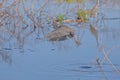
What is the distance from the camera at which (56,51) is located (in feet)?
16.9

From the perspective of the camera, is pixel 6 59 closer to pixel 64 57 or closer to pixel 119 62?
pixel 64 57

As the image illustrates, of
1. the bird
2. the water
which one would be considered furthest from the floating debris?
the water

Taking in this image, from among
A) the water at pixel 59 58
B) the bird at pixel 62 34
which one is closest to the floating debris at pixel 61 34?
the bird at pixel 62 34

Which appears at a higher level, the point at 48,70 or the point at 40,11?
the point at 40,11

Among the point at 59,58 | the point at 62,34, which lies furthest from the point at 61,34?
the point at 59,58

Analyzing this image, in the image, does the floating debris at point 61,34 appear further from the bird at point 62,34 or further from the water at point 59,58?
the water at point 59,58

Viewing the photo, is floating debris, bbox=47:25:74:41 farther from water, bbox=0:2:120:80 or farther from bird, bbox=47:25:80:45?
water, bbox=0:2:120:80

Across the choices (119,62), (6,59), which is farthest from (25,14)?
(119,62)

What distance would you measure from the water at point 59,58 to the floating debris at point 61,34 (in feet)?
0.40

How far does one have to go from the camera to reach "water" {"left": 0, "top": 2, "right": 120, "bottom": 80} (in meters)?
4.14

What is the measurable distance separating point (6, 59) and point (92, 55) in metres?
0.98

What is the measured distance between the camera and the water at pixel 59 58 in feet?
13.6

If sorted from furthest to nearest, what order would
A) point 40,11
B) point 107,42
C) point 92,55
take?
point 40,11, point 107,42, point 92,55

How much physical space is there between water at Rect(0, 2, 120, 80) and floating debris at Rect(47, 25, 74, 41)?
0.12m
